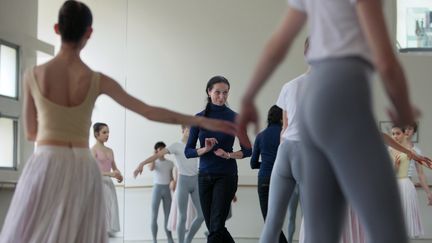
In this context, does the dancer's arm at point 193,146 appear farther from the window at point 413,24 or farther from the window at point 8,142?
the window at point 413,24

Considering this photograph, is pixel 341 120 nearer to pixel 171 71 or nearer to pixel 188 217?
pixel 188 217

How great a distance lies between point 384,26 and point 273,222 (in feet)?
→ 9.17

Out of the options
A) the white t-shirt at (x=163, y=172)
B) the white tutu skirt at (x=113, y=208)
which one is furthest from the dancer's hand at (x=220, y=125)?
the white t-shirt at (x=163, y=172)

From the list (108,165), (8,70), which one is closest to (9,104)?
(8,70)

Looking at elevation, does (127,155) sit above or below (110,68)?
below

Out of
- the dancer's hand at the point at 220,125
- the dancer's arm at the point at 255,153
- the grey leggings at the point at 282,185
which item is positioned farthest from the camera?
the dancer's arm at the point at 255,153

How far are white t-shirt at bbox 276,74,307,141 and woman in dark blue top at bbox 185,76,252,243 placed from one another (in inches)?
45.6

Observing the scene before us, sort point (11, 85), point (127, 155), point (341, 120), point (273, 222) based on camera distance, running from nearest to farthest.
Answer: point (341, 120) < point (273, 222) < point (11, 85) < point (127, 155)

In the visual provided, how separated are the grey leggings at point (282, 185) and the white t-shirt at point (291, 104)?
0.05 metres

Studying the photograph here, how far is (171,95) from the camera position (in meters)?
11.1

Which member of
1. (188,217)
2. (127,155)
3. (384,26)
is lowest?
(188,217)

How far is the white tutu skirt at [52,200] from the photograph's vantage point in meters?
3.28

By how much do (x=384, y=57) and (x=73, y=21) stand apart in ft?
5.54

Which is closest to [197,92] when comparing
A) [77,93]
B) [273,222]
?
[273,222]
